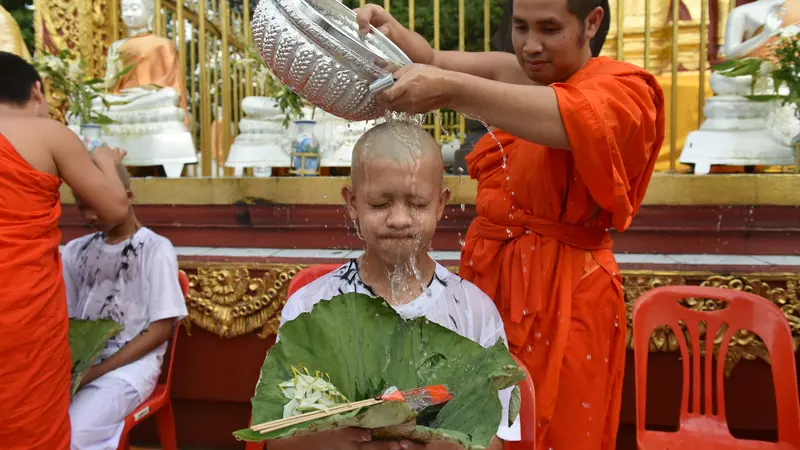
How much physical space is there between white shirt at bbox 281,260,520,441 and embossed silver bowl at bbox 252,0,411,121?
0.46 m

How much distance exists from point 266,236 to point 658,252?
1.98m

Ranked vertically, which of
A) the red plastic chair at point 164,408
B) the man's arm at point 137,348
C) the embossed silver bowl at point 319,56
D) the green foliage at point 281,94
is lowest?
the red plastic chair at point 164,408

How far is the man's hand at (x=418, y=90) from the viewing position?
1152 millimetres

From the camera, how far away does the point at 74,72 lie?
388 cm

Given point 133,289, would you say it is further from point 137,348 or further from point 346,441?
point 346,441

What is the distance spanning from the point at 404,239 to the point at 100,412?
150 cm

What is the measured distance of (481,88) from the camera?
1205mm

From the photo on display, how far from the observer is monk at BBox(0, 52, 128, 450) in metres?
1.86

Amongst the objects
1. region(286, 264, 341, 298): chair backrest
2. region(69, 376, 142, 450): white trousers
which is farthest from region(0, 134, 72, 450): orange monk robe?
region(286, 264, 341, 298): chair backrest

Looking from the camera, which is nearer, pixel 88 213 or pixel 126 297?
pixel 88 213

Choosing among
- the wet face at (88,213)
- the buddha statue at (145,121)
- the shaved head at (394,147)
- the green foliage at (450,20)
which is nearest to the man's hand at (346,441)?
the shaved head at (394,147)

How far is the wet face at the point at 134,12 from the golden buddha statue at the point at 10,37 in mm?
825

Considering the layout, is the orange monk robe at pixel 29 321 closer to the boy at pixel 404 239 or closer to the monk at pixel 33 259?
the monk at pixel 33 259

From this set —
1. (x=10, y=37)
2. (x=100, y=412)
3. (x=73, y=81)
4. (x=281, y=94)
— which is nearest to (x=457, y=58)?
(x=100, y=412)
